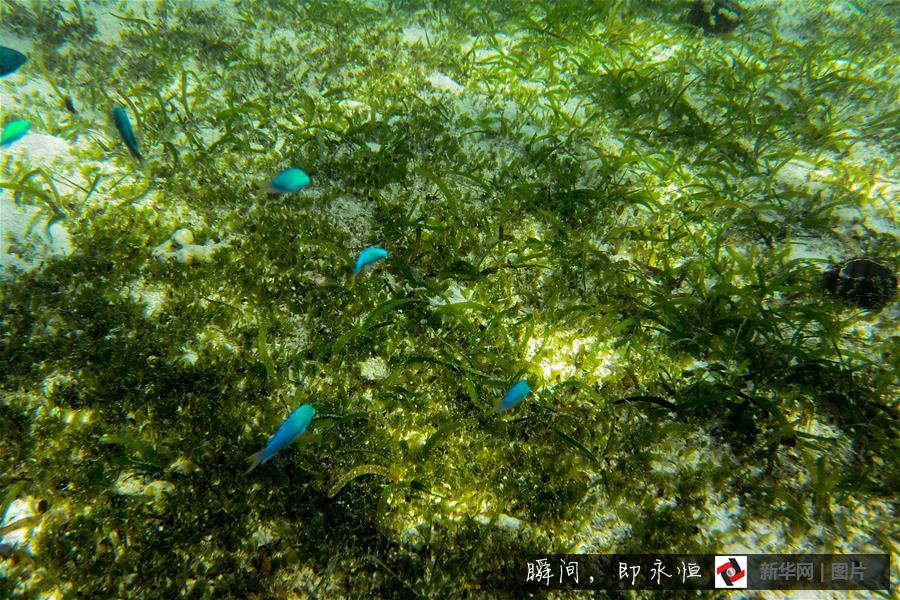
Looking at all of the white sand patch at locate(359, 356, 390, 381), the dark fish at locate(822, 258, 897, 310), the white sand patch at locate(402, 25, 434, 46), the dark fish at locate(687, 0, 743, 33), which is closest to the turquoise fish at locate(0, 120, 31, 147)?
the white sand patch at locate(359, 356, 390, 381)

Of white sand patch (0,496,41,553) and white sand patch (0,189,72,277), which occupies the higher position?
white sand patch (0,189,72,277)

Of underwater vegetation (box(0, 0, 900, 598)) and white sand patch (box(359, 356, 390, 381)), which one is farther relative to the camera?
white sand patch (box(359, 356, 390, 381))

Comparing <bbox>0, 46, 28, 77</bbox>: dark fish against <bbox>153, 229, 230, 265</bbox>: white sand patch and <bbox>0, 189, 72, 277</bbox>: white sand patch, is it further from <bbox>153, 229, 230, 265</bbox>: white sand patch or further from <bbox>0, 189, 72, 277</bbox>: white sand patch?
<bbox>153, 229, 230, 265</bbox>: white sand patch

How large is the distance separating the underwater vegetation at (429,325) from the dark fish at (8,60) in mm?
745

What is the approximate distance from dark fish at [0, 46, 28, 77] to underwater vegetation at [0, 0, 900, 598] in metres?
0.75

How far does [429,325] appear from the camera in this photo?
3.87 metres

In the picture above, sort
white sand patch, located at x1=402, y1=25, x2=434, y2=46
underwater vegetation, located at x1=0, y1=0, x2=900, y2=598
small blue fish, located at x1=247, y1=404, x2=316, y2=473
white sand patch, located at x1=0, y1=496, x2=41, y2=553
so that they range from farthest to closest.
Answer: white sand patch, located at x1=402, y1=25, x2=434, y2=46 → underwater vegetation, located at x1=0, y1=0, x2=900, y2=598 → white sand patch, located at x1=0, y1=496, x2=41, y2=553 → small blue fish, located at x1=247, y1=404, x2=316, y2=473

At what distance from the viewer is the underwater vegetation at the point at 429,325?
2871 mm

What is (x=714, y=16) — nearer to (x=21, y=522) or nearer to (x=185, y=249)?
(x=185, y=249)

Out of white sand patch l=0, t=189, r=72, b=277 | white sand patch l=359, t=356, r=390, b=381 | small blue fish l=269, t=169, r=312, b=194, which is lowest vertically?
white sand patch l=359, t=356, r=390, b=381

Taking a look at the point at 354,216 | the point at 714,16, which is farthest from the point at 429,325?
the point at 714,16

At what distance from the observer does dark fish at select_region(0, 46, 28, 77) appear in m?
4.48

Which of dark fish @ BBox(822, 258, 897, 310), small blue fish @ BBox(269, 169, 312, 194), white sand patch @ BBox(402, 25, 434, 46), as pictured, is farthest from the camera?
white sand patch @ BBox(402, 25, 434, 46)

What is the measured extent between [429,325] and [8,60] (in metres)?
5.92
